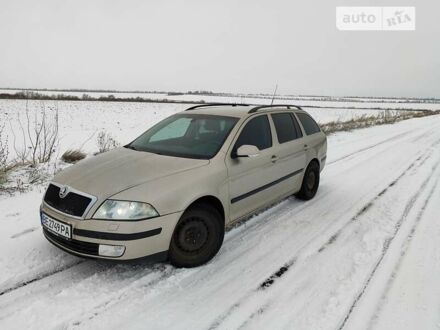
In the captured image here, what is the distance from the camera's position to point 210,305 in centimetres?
306

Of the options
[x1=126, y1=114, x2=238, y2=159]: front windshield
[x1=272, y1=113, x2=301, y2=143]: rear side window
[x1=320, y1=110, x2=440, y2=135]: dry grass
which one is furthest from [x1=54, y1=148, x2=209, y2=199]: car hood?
[x1=320, y1=110, x2=440, y2=135]: dry grass

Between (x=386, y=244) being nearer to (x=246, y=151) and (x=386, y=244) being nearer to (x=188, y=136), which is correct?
(x=246, y=151)

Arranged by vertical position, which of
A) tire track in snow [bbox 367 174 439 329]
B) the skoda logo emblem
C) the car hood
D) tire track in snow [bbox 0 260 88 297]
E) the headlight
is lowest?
tire track in snow [bbox 367 174 439 329]

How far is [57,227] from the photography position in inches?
132

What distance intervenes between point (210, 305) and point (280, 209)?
8.96 feet

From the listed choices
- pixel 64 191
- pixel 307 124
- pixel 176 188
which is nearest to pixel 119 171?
pixel 64 191

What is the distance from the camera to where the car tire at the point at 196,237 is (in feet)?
11.5

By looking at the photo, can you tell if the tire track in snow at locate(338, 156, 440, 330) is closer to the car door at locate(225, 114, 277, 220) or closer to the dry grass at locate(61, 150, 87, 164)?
the car door at locate(225, 114, 277, 220)

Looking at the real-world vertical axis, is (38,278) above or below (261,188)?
below

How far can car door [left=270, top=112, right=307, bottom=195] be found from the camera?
500cm

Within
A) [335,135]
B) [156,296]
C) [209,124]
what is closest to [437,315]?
[156,296]

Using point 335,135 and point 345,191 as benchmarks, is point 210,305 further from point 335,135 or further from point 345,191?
point 335,135

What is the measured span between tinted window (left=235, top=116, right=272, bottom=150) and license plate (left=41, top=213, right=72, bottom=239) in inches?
80.7

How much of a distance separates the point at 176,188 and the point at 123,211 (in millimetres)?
546
